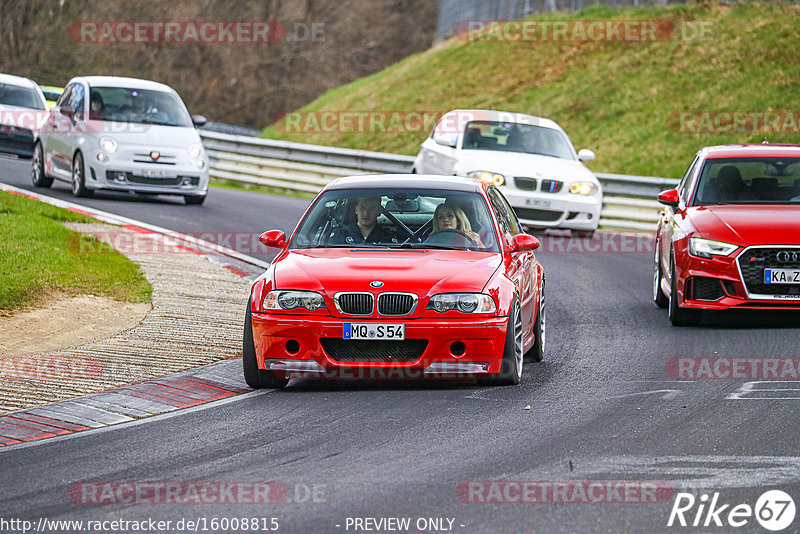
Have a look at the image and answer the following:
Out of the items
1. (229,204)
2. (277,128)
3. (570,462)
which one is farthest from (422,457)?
(277,128)

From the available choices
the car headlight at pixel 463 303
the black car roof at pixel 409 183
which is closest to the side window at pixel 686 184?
the black car roof at pixel 409 183

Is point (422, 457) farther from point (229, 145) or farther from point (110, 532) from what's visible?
point (229, 145)

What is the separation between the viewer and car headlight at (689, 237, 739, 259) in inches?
477

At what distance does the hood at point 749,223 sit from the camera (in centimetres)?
1201

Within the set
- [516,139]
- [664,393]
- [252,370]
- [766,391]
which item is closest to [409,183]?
[252,370]

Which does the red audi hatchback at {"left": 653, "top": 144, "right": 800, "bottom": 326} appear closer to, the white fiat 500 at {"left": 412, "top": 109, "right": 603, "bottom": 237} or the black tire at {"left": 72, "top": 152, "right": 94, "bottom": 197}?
the white fiat 500 at {"left": 412, "top": 109, "right": 603, "bottom": 237}

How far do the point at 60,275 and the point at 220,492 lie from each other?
25.0ft

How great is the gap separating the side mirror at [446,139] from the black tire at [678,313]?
8372mm

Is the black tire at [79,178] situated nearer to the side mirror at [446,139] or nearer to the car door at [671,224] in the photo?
the side mirror at [446,139]

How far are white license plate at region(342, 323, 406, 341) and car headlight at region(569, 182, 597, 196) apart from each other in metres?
11.5

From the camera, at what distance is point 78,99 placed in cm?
2239

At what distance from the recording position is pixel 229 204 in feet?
76.0

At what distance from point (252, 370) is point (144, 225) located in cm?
1006

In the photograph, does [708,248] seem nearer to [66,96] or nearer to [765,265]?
[765,265]
